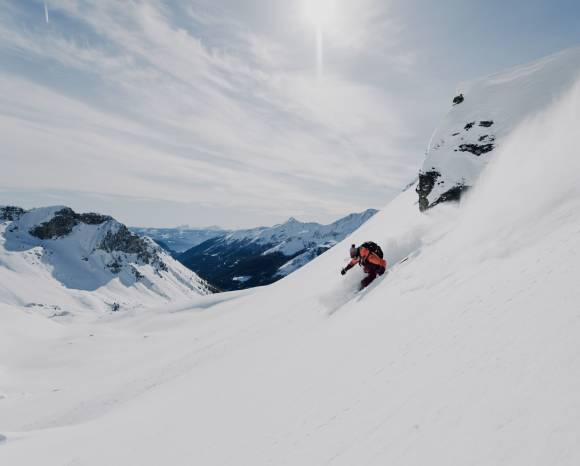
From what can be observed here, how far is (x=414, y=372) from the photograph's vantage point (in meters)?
5.94

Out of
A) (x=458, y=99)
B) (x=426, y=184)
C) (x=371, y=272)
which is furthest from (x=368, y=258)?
(x=458, y=99)

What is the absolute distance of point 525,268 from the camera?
7.48m

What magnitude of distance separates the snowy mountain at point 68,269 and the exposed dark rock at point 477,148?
138 metres

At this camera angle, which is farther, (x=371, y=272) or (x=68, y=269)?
(x=68, y=269)

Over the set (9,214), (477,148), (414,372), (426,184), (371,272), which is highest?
(9,214)

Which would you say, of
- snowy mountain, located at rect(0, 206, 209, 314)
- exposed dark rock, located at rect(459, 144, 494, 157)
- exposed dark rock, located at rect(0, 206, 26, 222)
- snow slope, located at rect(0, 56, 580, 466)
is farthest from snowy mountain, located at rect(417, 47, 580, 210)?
exposed dark rock, located at rect(0, 206, 26, 222)

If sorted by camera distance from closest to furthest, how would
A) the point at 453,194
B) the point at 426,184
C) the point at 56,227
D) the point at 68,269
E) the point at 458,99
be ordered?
the point at 453,194 < the point at 426,184 < the point at 458,99 < the point at 68,269 < the point at 56,227

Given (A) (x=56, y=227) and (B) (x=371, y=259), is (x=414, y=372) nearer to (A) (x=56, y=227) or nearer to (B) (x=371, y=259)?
(B) (x=371, y=259)

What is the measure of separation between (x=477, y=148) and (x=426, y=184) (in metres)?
3.88

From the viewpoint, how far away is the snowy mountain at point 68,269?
140 metres

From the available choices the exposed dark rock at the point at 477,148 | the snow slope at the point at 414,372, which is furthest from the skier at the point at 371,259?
the exposed dark rock at the point at 477,148

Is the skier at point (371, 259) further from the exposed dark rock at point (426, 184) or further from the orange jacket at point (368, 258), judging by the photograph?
the exposed dark rock at point (426, 184)

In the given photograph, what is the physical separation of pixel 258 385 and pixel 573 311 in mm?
6961

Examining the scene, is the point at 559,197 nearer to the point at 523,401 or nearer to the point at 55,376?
the point at 523,401
